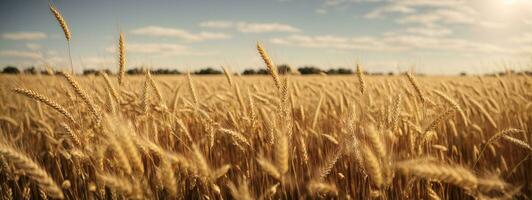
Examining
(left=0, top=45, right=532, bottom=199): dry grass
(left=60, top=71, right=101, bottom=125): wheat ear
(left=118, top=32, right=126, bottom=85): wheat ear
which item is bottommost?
(left=0, top=45, right=532, bottom=199): dry grass

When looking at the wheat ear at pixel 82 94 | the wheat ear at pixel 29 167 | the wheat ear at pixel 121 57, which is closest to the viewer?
the wheat ear at pixel 29 167

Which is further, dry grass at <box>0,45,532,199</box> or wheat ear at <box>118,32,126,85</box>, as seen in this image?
wheat ear at <box>118,32,126,85</box>

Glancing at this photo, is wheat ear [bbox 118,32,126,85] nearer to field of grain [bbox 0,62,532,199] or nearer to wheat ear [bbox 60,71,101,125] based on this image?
field of grain [bbox 0,62,532,199]

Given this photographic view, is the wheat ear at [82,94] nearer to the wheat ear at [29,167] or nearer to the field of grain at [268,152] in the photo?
the field of grain at [268,152]

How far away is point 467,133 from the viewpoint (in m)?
2.98

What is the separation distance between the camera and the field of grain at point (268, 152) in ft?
4.26

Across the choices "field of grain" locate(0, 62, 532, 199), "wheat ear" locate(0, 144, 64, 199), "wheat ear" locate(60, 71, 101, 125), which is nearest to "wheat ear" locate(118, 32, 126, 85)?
"field of grain" locate(0, 62, 532, 199)

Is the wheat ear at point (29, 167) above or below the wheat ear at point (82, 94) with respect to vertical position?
below

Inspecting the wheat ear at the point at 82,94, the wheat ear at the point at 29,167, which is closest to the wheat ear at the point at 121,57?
the wheat ear at the point at 82,94

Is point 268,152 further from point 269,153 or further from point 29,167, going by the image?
point 29,167

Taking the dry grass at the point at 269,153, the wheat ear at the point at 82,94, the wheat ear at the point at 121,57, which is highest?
the wheat ear at the point at 121,57

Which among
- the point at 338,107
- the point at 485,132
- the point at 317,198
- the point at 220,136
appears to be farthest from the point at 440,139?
the point at 220,136

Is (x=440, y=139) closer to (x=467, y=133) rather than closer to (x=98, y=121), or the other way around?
(x=467, y=133)

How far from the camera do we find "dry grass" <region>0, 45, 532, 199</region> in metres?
1.30
